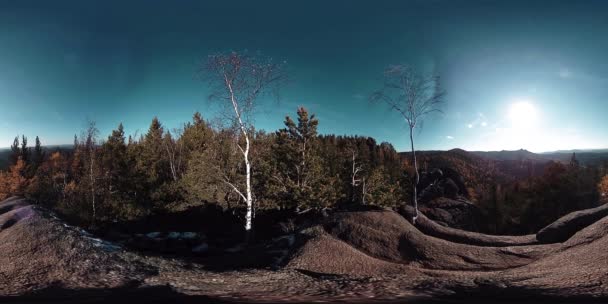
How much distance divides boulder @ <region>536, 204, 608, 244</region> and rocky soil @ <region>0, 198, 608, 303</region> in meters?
0.09

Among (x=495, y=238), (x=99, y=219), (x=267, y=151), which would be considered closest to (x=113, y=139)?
(x=99, y=219)

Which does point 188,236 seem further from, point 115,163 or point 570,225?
point 570,225

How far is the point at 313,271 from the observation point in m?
16.0

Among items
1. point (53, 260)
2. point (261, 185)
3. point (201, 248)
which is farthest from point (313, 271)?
point (261, 185)

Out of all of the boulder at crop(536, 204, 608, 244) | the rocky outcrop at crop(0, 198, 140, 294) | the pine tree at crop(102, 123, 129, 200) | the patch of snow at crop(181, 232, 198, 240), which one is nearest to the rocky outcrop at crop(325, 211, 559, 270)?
the boulder at crop(536, 204, 608, 244)

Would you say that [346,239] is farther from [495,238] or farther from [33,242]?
[33,242]

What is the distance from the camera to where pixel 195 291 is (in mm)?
10703

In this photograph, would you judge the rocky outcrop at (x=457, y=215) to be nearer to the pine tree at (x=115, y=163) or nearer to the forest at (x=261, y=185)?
the forest at (x=261, y=185)

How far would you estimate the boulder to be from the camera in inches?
854

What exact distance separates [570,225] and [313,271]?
18.7 m

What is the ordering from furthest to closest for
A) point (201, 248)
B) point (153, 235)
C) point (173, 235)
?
point (173, 235)
point (153, 235)
point (201, 248)

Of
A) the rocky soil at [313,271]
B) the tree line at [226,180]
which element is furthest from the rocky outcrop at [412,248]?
the tree line at [226,180]

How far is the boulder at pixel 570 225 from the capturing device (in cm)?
2169

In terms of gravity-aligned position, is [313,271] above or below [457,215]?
above
